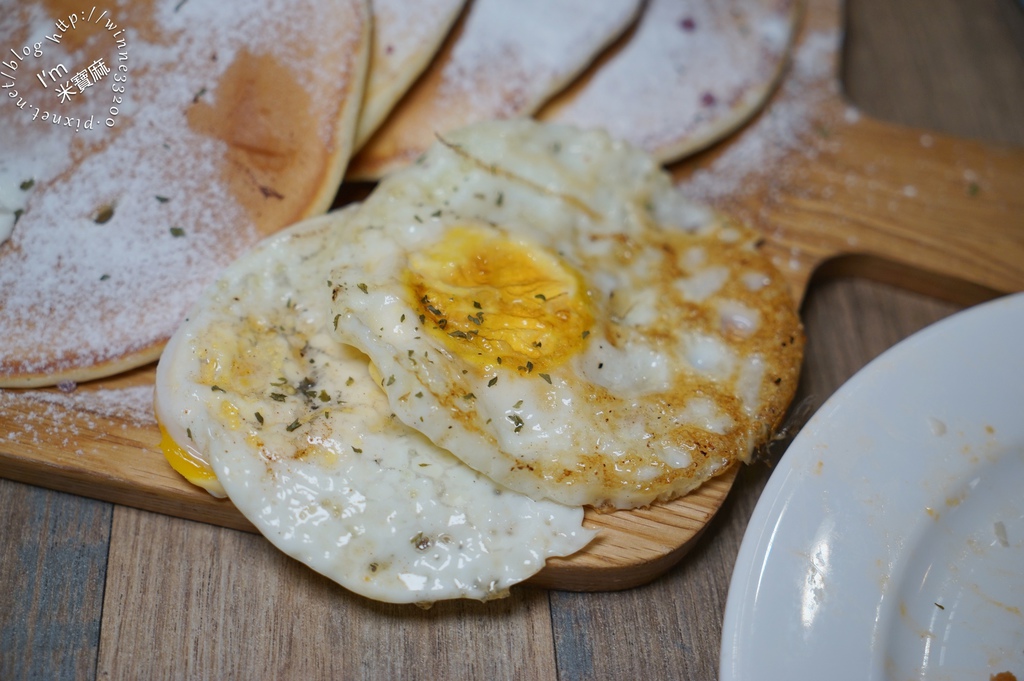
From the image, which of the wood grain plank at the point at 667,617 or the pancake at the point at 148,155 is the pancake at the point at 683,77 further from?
the wood grain plank at the point at 667,617

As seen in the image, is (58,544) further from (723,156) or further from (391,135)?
(723,156)

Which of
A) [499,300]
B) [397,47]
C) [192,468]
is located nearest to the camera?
[192,468]

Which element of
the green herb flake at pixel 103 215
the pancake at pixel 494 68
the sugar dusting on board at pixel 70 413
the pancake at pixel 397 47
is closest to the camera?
the sugar dusting on board at pixel 70 413

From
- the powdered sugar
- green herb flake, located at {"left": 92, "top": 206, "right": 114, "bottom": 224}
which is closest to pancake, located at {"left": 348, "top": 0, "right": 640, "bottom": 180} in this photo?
green herb flake, located at {"left": 92, "top": 206, "right": 114, "bottom": 224}

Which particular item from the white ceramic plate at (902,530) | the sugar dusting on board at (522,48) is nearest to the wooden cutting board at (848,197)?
the sugar dusting on board at (522,48)

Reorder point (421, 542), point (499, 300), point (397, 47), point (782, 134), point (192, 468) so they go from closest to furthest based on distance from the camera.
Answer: point (421, 542) < point (192, 468) < point (499, 300) < point (397, 47) < point (782, 134)

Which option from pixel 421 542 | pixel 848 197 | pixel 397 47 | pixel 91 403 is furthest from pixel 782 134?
pixel 91 403

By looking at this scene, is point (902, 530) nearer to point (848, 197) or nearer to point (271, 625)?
point (848, 197)
